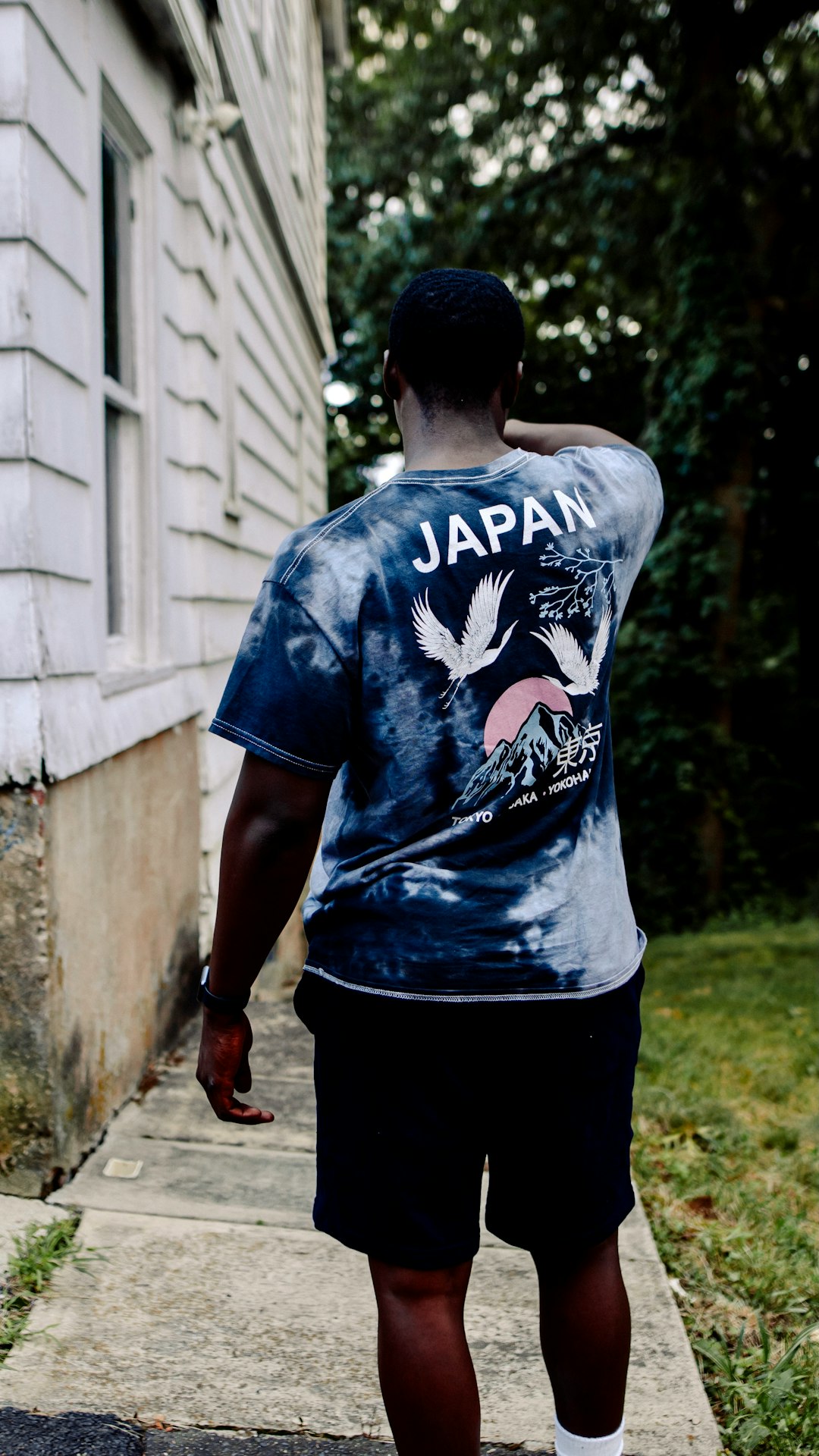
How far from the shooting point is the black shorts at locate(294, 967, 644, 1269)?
1570mm

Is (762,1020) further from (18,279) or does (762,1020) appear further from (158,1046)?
(18,279)

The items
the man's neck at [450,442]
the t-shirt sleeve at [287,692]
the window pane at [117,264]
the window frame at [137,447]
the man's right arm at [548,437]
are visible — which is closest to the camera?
the t-shirt sleeve at [287,692]

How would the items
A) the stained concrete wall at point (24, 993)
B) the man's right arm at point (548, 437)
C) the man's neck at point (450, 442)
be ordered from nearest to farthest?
the man's neck at point (450, 442) < the man's right arm at point (548, 437) < the stained concrete wall at point (24, 993)

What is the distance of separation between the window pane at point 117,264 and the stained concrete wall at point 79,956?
127cm

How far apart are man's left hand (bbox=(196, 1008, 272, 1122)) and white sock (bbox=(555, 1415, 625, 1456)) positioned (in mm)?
649

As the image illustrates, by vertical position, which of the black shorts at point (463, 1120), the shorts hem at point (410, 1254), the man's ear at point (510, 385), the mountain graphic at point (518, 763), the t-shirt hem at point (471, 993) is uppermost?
the man's ear at point (510, 385)

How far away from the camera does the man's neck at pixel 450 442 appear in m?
1.65

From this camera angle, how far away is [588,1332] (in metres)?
1.69

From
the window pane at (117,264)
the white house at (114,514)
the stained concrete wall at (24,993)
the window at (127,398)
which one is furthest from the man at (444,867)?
the window pane at (117,264)

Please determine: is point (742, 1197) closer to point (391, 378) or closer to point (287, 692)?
point (287, 692)

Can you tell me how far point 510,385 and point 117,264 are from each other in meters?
2.71

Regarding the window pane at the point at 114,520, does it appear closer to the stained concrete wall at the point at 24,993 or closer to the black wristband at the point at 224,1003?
the stained concrete wall at the point at 24,993

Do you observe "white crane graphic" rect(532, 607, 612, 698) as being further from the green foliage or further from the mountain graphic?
the green foliage

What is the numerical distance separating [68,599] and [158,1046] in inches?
64.4
